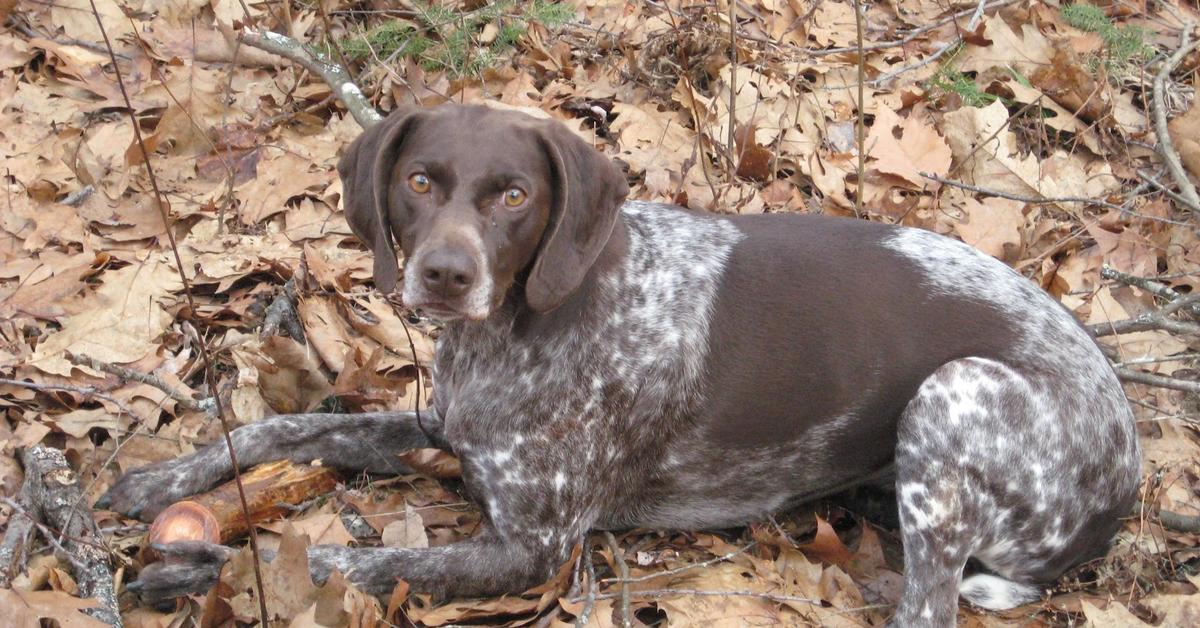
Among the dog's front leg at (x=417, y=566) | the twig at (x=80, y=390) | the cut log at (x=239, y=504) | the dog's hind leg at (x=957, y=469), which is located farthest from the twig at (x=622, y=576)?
the twig at (x=80, y=390)

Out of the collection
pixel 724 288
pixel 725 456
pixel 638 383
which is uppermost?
pixel 724 288

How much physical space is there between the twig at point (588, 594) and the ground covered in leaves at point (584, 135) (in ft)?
0.05

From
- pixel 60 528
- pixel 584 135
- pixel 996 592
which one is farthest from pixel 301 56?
pixel 996 592

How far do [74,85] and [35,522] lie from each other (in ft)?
11.9

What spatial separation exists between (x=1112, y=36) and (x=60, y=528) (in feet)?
21.8

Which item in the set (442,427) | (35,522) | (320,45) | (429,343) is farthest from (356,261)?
(35,522)

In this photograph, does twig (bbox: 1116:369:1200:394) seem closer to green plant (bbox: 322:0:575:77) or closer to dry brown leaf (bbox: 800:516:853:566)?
dry brown leaf (bbox: 800:516:853:566)

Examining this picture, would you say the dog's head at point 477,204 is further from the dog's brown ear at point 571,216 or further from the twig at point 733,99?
the twig at point 733,99

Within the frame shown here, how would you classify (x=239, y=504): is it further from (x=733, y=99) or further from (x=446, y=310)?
(x=733, y=99)

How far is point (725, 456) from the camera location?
473 centimetres

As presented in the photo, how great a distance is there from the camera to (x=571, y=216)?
4012 mm

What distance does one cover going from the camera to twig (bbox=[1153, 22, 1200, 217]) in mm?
6355

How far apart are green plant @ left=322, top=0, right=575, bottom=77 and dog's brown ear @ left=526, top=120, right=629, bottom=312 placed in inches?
125

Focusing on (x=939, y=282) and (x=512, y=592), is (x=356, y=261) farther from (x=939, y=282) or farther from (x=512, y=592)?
(x=939, y=282)
